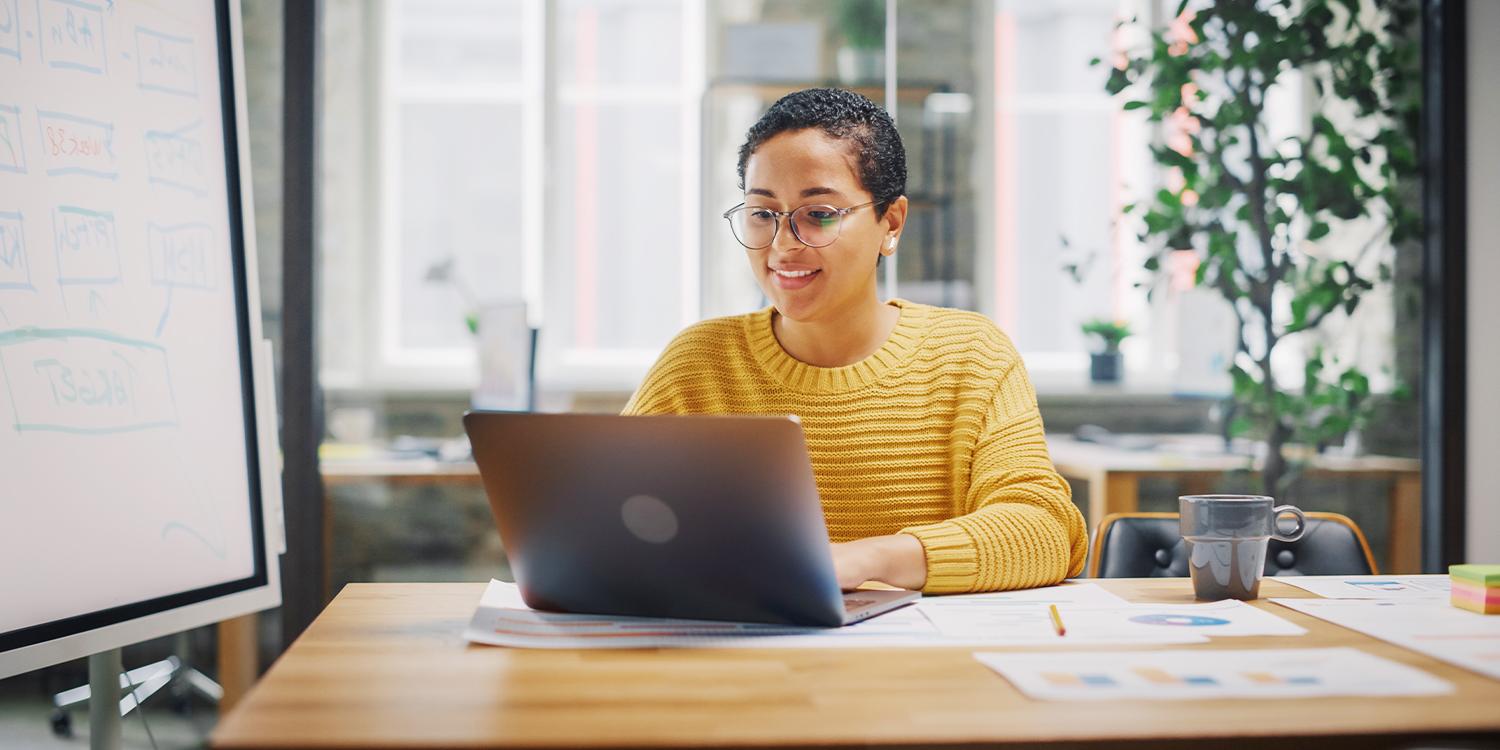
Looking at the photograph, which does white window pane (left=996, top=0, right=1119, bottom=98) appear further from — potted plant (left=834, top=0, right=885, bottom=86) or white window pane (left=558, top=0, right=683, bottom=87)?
white window pane (left=558, top=0, right=683, bottom=87)

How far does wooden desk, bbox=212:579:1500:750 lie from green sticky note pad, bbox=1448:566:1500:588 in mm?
230

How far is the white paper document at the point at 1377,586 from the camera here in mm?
1288

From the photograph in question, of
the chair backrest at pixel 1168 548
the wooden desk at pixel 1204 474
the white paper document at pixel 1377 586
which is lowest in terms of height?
the wooden desk at pixel 1204 474

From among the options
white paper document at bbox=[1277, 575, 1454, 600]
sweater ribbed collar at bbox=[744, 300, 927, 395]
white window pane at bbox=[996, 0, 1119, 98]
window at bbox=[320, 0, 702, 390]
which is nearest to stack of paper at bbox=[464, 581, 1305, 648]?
white paper document at bbox=[1277, 575, 1454, 600]

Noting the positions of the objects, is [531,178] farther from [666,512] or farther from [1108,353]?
[666,512]

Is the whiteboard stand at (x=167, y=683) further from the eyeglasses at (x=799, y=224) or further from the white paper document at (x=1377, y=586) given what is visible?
the white paper document at (x=1377, y=586)

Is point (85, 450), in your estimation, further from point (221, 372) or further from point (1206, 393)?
point (1206, 393)

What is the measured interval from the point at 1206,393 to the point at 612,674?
3.12m

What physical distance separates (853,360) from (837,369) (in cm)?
4

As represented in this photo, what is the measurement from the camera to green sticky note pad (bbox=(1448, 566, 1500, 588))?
3.83 ft

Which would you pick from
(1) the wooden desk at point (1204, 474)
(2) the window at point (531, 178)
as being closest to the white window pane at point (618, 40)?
(2) the window at point (531, 178)

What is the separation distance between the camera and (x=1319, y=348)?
10.9ft

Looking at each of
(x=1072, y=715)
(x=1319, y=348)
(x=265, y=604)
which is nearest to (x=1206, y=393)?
(x=1319, y=348)

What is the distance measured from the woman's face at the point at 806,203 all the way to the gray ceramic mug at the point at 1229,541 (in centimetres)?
52
